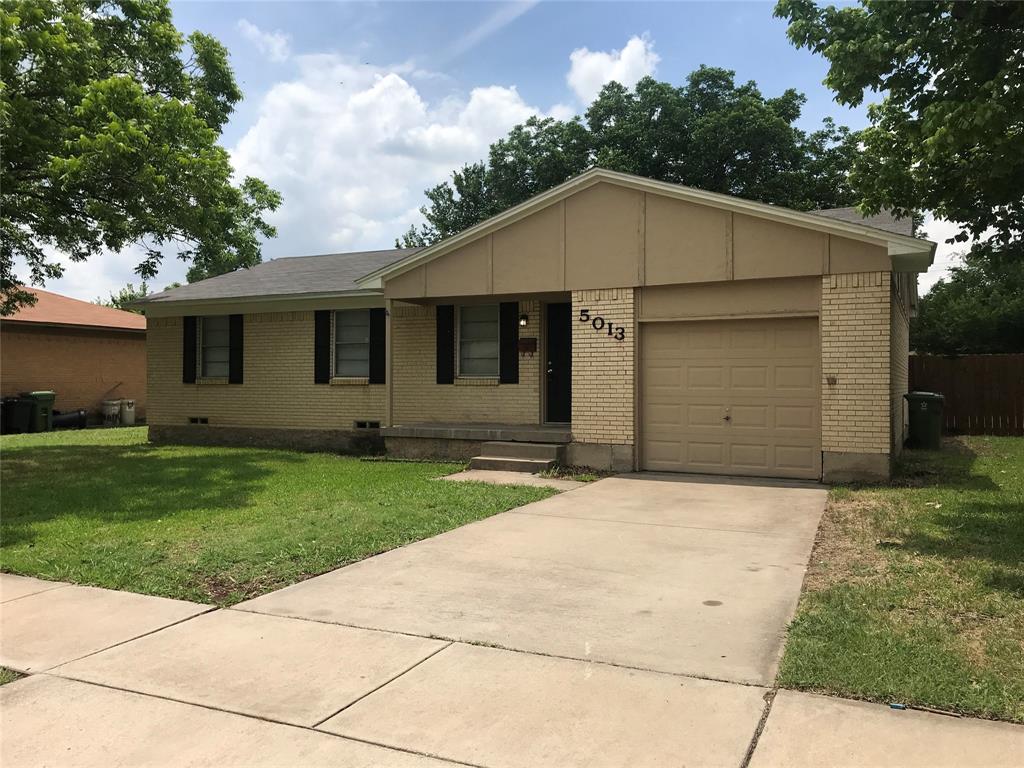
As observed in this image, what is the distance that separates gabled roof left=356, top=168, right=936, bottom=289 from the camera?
377 inches

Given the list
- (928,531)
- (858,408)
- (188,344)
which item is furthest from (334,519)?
(188,344)

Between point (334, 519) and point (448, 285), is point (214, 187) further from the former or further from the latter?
point (334, 519)

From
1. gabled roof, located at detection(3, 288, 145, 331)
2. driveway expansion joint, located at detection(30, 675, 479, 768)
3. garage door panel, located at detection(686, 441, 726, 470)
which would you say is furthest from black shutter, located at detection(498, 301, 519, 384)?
gabled roof, located at detection(3, 288, 145, 331)

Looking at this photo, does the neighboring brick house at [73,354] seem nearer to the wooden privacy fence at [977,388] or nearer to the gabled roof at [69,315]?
the gabled roof at [69,315]

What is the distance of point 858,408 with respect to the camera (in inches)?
394

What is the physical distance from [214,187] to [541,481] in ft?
23.1

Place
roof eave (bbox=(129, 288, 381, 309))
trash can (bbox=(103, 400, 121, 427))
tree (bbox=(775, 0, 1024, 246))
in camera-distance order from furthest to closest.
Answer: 1. trash can (bbox=(103, 400, 121, 427))
2. roof eave (bbox=(129, 288, 381, 309))
3. tree (bbox=(775, 0, 1024, 246))

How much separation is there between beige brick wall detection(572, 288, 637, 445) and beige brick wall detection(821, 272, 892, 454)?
9.01 feet

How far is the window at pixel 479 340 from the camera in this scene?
46.3 ft

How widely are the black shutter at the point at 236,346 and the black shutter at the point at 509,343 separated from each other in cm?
624

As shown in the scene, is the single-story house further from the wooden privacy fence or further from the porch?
the wooden privacy fence

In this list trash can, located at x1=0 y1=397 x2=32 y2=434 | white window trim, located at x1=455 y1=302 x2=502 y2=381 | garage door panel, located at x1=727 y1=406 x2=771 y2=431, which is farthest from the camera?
trash can, located at x1=0 y1=397 x2=32 y2=434

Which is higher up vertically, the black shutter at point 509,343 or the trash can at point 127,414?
the black shutter at point 509,343

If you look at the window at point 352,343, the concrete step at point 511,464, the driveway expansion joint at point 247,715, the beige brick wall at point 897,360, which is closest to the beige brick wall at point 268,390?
the window at point 352,343
